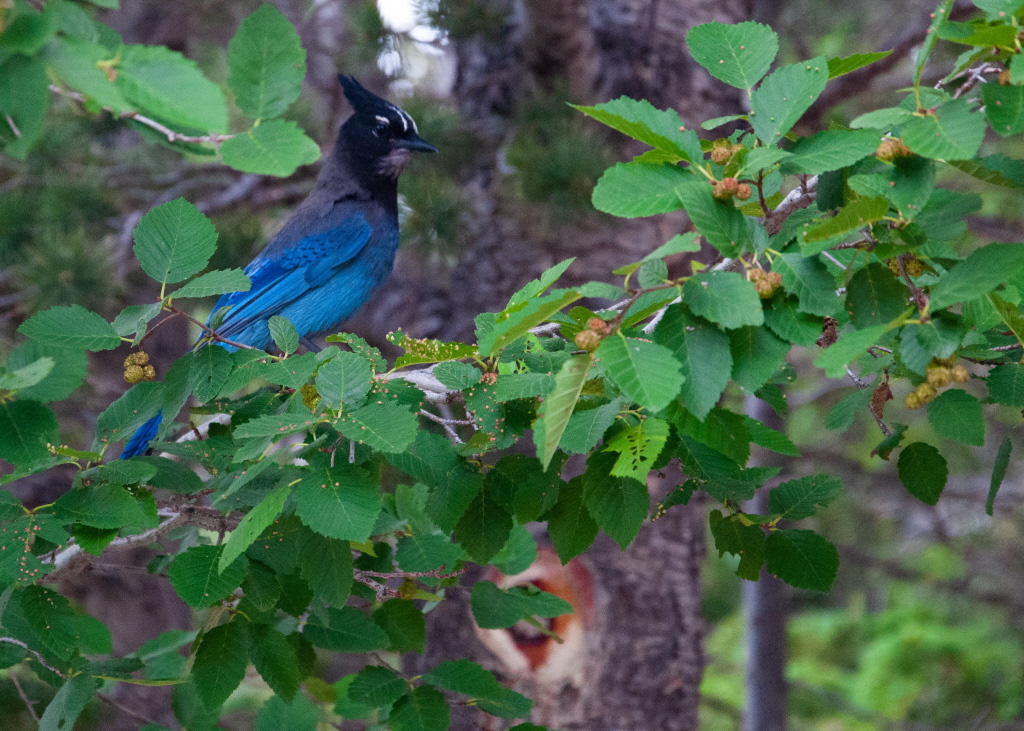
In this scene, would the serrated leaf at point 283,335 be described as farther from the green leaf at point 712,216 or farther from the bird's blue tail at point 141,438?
the bird's blue tail at point 141,438

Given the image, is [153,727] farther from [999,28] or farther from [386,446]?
[999,28]

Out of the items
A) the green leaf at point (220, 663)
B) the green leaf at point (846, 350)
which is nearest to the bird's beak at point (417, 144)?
the green leaf at point (220, 663)

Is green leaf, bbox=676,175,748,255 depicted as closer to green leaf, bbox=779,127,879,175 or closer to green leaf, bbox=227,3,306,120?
green leaf, bbox=779,127,879,175

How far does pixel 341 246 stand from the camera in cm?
352

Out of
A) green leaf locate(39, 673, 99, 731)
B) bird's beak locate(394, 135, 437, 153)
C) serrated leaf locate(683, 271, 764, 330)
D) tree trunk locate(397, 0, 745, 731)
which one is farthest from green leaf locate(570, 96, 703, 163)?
bird's beak locate(394, 135, 437, 153)

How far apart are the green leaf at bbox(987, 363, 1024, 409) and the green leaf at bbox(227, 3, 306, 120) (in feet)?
3.19

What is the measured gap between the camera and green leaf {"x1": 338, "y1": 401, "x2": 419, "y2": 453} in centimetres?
114

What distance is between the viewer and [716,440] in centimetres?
119

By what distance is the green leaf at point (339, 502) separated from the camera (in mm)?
1175

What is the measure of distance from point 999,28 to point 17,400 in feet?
4.17

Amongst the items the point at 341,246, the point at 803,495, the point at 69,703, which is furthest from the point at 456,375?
the point at 341,246

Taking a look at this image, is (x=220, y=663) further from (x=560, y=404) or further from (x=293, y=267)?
(x=293, y=267)

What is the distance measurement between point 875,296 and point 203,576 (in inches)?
38.3

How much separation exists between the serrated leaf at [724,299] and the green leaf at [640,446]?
0.53ft
